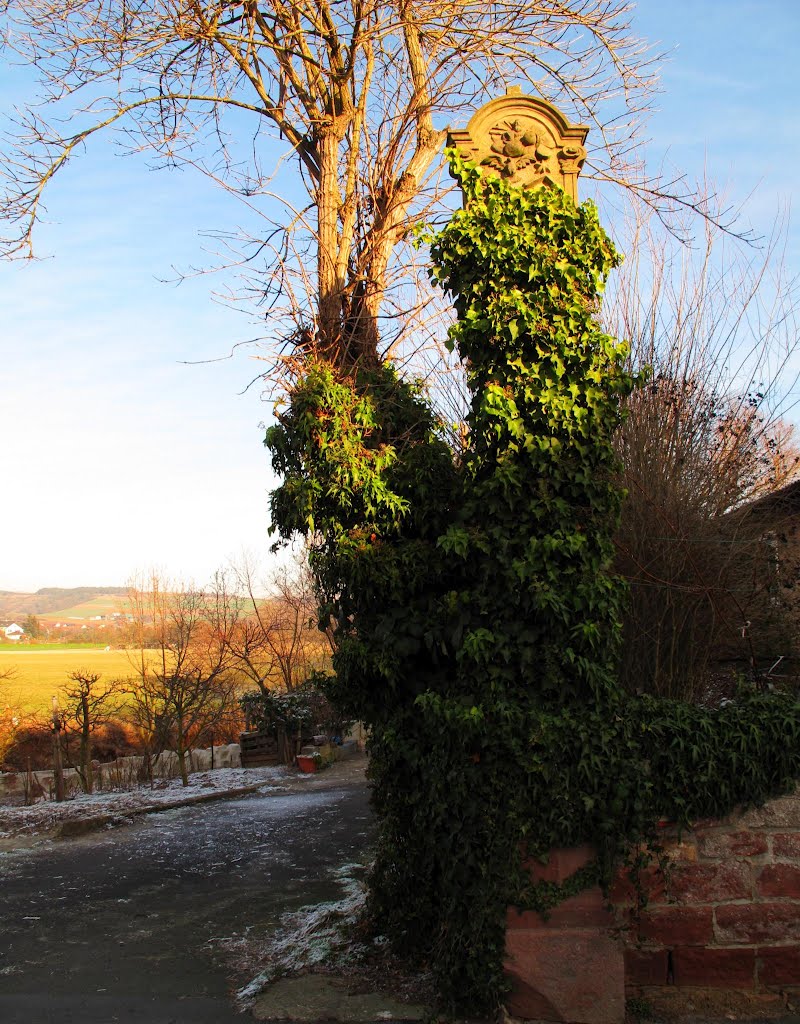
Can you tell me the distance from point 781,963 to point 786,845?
2.00ft

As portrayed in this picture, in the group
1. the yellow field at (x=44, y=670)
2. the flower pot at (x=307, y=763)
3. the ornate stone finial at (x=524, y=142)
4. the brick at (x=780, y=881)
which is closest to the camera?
the brick at (x=780, y=881)

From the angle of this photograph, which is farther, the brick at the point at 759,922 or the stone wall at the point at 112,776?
the stone wall at the point at 112,776

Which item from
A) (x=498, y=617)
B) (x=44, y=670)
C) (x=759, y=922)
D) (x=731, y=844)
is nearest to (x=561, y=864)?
(x=731, y=844)

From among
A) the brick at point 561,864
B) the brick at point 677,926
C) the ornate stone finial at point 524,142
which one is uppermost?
the ornate stone finial at point 524,142

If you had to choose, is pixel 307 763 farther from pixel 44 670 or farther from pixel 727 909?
pixel 44 670

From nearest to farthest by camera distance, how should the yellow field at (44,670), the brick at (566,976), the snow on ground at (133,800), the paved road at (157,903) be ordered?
1. the brick at (566,976)
2. the paved road at (157,903)
3. the snow on ground at (133,800)
4. the yellow field at (44,670)

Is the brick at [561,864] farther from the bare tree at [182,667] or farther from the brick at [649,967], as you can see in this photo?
the bare tree at [182,667]

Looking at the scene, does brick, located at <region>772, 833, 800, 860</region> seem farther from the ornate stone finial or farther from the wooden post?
the wooden post

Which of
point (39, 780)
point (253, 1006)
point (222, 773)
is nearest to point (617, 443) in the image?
point (253, 1006)

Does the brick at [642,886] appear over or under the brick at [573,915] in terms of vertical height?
over

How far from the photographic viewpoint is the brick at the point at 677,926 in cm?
429

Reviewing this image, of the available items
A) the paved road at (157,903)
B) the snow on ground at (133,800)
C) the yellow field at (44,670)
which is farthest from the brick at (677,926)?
the yellow field at (44,670)

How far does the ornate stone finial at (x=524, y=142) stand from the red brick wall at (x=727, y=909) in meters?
3.76

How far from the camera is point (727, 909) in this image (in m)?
4.29
